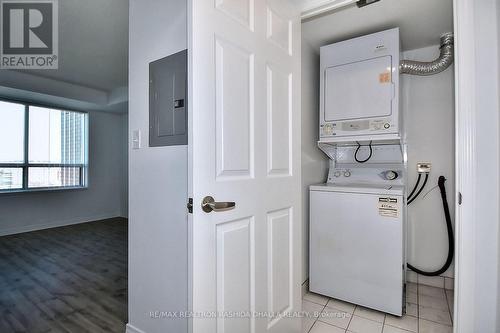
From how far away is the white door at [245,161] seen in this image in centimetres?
107

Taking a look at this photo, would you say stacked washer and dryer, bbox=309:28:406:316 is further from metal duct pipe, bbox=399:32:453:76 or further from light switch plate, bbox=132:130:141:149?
light switch plate, bbox=132:130:141:149

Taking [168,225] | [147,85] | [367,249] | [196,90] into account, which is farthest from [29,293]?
[367,249]

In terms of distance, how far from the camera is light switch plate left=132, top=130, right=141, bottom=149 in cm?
158

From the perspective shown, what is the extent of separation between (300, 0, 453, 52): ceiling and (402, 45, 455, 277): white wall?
13.1 inches

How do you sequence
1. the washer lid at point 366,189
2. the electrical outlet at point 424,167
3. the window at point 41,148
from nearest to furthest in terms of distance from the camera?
1. the washer lid at point 366,189
2. the electrical outlet at point 424,167
3. the window at point 41,148

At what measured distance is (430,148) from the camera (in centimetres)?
242

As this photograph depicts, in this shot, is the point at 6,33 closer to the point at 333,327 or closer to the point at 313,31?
the point at 313,31

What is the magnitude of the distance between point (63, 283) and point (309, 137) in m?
2.78

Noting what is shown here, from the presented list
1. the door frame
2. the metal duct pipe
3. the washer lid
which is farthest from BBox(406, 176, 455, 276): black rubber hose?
the door frame

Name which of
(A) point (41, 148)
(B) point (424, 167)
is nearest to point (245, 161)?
(B) point (424, 167)

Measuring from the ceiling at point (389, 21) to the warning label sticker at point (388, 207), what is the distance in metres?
1.40

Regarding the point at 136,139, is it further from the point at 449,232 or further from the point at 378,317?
the point at 449,232

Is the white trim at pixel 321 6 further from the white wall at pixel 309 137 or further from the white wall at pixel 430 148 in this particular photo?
the white wall at pixel 430 148

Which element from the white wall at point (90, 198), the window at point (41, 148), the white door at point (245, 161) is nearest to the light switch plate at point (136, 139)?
the white door at point (245, 161)
